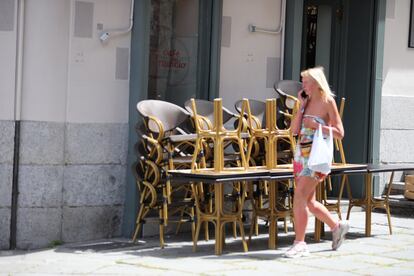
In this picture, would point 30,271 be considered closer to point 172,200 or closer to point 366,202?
point 172,200

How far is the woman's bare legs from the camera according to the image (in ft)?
26.3

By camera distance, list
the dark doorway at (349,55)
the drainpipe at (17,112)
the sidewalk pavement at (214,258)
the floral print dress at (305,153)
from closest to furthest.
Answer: the sidewalk pavement at (214,258) → the floral print dress at (305,153) → the drainpipe at (17,112) → the dark doorway at (349,55)

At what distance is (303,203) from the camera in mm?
8047

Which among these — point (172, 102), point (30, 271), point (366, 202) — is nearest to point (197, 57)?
point (172, 102)

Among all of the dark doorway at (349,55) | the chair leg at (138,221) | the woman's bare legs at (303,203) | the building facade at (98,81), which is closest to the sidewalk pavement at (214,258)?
the chair leg at (138,221)

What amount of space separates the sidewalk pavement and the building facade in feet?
1.38

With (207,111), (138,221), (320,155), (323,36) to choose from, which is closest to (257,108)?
(207,111)

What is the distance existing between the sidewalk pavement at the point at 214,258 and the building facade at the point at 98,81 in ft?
1.38

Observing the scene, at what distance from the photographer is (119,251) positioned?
8617 millimetres

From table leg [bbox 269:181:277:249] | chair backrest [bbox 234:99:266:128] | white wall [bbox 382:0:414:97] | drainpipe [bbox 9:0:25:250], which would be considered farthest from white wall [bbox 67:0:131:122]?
white wall [bbox 382:0:414:97]

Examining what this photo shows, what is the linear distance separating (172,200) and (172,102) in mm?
1371

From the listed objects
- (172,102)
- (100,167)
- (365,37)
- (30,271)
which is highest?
(365,37)

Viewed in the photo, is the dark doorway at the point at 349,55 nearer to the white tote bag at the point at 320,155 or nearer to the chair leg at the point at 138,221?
the chair leg at the point at 138,221

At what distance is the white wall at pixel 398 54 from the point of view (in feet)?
39.1
